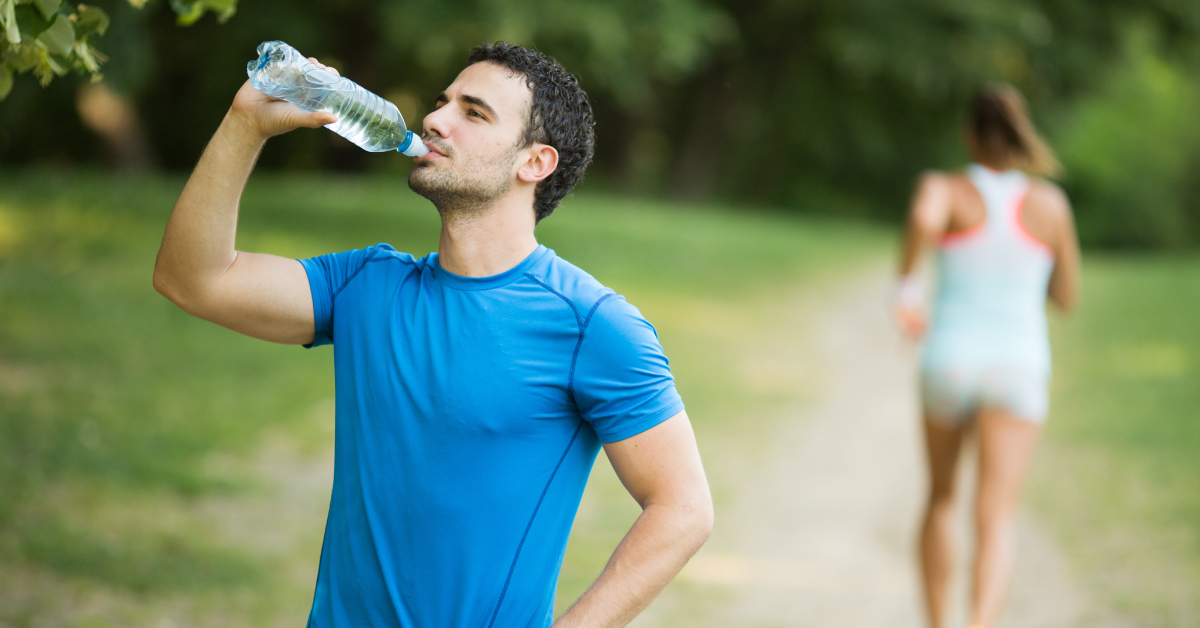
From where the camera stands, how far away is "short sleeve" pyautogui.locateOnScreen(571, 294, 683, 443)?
1952mm

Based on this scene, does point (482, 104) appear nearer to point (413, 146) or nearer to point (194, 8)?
point (413, 146)

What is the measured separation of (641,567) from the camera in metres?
1.91

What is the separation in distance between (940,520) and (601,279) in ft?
24.9

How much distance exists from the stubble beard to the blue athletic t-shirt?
0.15m

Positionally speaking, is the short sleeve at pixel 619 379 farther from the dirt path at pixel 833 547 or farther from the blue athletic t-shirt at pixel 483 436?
the dirt path at pixel 833 547

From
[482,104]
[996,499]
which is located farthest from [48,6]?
[996,499]

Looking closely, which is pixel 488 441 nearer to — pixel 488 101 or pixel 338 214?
pixel 488 101

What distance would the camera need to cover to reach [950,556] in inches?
178

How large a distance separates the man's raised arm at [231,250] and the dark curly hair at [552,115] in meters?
0.36

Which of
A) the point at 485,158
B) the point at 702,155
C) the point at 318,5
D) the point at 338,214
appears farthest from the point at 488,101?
the point at 702,155

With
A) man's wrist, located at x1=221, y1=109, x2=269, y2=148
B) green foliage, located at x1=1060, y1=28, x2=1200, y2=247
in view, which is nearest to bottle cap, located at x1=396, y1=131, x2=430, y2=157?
man's wrist, located at x1=221, y1=109, x2=269, y2=148

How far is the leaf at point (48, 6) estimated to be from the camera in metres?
2.03

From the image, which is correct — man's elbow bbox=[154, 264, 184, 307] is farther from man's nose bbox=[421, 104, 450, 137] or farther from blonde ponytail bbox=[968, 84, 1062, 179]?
blonde ponytail bbox=[968, 84, 1062, 179]

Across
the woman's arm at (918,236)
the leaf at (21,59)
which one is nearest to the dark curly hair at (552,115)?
the leaf at (21,59)
